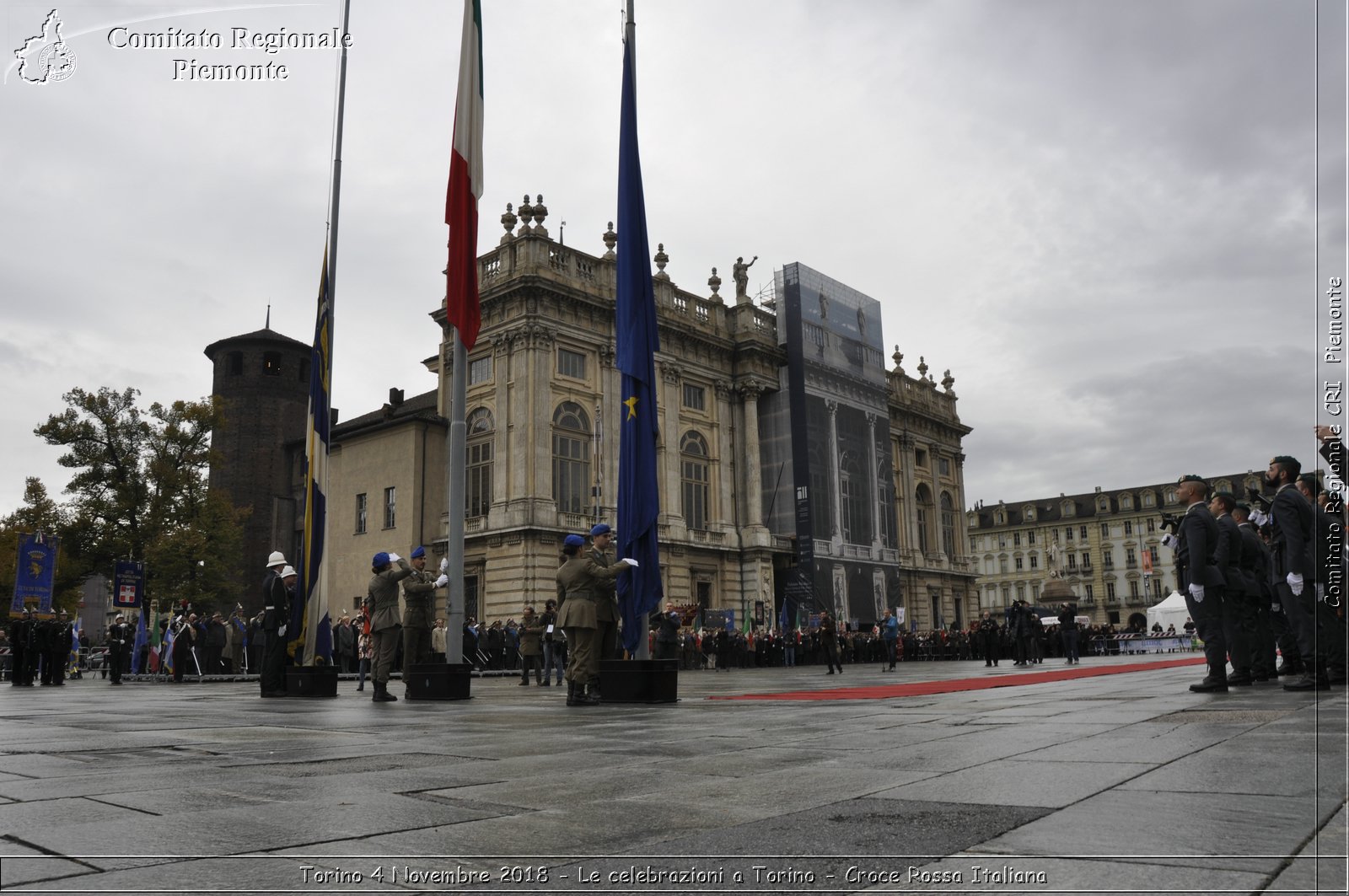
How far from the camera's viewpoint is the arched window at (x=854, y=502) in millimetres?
45969

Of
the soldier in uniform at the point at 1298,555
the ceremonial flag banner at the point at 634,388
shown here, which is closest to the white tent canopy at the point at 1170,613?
the soldier in uniform at the point at 1298,555

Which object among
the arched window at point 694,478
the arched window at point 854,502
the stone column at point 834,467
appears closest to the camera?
the arched window at point 694,478

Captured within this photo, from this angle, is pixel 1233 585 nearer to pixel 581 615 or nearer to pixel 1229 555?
pixel 1229 555

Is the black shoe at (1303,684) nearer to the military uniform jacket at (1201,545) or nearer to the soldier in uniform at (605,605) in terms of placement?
the military uniform jacket at (1201,545)

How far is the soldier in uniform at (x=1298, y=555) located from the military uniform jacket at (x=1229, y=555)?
0.35m

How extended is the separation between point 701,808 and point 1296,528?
718 cm

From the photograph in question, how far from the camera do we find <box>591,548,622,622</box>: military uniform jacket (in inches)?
408

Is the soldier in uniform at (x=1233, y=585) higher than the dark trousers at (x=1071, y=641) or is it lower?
higher

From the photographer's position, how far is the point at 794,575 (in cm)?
4272

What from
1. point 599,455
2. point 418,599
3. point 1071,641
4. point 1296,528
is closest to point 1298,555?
point 1296,528

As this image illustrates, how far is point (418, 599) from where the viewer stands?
12.4 m

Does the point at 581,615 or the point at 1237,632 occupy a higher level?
the point at 581,615

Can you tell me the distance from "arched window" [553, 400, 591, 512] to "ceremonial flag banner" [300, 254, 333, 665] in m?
21.5

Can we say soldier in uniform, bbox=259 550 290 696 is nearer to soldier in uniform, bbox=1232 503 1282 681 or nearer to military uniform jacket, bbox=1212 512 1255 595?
military uniform jacket, bbox=1212 512 1255 595
